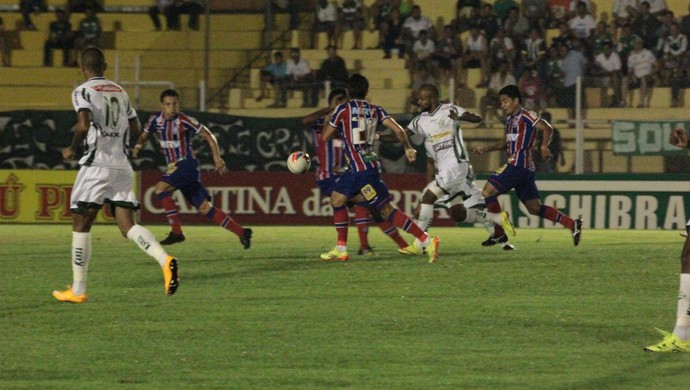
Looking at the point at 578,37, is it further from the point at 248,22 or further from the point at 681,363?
the point at 681,363

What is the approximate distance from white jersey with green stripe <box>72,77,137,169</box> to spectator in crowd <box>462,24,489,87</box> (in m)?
14.3

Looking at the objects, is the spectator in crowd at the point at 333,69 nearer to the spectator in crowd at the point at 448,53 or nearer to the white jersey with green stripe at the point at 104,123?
the spectator in crowd at the point at 448,53

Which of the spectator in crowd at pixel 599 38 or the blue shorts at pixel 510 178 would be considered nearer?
the blue shorts at pixel 510 178

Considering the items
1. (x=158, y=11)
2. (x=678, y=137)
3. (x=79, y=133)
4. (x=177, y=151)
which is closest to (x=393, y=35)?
(x=158, y=11)

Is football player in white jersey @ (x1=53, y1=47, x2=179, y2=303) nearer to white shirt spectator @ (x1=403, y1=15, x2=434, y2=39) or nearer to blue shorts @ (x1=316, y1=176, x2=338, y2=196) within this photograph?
blue shorts @ (x1=316, y1=176, x2=338, y2=196)

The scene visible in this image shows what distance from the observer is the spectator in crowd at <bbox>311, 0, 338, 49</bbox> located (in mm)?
26484

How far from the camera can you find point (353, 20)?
26.5 metres

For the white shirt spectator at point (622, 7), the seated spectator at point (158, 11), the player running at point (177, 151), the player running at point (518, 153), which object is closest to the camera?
the player running at point (518, 153)

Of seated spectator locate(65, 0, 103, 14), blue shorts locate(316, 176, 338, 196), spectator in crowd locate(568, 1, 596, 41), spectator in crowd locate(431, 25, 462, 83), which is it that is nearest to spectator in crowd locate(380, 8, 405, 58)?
spectator in crowd locate(431, 25, 462, 83)

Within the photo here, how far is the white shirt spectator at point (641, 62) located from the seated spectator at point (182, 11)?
8.98m

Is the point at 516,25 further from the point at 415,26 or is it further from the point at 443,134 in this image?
the point at 443,134

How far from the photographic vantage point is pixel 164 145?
1653 centimetres

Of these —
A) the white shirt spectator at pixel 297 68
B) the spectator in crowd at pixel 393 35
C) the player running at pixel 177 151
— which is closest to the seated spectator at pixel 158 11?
the white shirt spectator at pixel 297 68

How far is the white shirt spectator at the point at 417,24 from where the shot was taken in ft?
84.6
